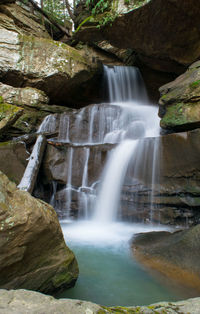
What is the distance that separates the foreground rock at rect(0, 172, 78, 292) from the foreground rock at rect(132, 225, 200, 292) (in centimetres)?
137

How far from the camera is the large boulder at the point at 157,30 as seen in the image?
288 inches

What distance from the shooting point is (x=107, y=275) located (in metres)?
2.92

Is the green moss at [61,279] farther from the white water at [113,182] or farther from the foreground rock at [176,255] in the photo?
the white water at [113,182]

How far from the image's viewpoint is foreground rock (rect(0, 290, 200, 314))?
1.18 meters

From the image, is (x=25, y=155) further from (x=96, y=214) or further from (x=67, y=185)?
(x=96, y=214)

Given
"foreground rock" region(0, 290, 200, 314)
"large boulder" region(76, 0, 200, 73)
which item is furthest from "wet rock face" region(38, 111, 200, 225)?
"large boulder" region(76, 0, 200, 73)

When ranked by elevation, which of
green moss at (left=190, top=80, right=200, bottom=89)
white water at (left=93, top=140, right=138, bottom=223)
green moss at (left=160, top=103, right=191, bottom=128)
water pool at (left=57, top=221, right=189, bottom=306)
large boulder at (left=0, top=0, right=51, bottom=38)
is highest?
large boulder at (left=0, top=0, right=51, bottom=38)

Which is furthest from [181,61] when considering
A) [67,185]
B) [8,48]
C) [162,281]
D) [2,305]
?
[2,305]

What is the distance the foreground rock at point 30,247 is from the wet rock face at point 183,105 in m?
4.53

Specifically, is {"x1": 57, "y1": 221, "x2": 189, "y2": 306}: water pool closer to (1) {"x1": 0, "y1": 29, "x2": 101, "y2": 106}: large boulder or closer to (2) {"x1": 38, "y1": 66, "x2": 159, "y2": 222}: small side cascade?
(2) {"x1": 38, "y1": 66, "x2": 159, "y2": 222}: small side cascade

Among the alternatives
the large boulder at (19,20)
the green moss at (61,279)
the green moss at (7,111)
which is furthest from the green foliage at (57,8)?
the green moss at (61,279)

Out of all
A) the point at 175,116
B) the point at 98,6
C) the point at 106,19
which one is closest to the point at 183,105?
the point at 175,116

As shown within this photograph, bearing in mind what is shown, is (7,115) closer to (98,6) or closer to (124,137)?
(124,137)

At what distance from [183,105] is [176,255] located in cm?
402
